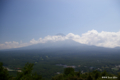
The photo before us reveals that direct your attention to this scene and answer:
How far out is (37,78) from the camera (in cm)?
745

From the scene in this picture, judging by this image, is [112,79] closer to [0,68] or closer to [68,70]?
[68,70]

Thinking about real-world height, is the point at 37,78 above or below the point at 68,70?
above

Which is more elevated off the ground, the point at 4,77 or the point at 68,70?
the point at 4,77

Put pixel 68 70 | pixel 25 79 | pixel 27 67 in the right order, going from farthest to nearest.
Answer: pixel 68 70 → pixel 27 67 → pixel 25 79

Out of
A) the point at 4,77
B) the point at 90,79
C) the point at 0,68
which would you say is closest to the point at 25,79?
the point at 4,77

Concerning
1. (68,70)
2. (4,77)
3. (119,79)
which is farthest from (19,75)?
(119,79)

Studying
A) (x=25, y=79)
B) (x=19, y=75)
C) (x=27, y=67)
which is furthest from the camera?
(x=27, y=67)

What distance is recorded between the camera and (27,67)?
7.59m

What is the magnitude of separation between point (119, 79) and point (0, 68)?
1156cm

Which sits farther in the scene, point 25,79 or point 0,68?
point 0,68

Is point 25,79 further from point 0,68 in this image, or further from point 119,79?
point 119,79

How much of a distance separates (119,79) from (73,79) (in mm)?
4208

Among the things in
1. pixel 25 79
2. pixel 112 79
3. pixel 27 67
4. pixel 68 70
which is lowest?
pixel 68 70

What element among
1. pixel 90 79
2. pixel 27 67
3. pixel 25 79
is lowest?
pixel 90 79
